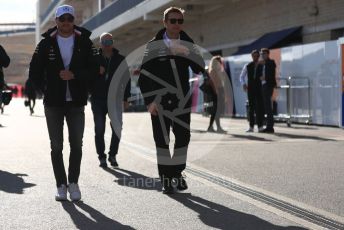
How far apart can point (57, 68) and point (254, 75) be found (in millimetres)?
9167

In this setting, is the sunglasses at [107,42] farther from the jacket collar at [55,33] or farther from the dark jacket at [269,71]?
the dark jacket at [269,71]

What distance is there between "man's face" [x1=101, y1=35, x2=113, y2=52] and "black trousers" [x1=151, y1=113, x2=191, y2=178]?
228 centimetres

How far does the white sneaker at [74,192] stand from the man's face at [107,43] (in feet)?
9.31

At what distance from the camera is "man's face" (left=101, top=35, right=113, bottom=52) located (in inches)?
352

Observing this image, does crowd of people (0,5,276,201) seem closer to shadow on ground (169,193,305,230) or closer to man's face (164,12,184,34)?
man's face (164,12,184,34)

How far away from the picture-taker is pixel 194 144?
12.5 metres

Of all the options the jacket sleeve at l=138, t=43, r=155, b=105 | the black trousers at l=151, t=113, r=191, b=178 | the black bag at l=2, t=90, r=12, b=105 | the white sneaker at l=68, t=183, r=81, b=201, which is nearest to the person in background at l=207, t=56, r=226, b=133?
the black bag at l=2, t=90, r=12, b=105

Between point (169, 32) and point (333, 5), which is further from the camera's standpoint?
point (333, 5)

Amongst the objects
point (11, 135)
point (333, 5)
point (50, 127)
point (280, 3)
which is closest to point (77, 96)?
point (50, 127)

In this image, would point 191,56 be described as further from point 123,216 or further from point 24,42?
point 24,42

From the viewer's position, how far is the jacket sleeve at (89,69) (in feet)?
21.2

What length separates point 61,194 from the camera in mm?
6473

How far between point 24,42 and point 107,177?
140 meters

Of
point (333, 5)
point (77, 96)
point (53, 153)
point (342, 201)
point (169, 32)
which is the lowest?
point (342, 201)
